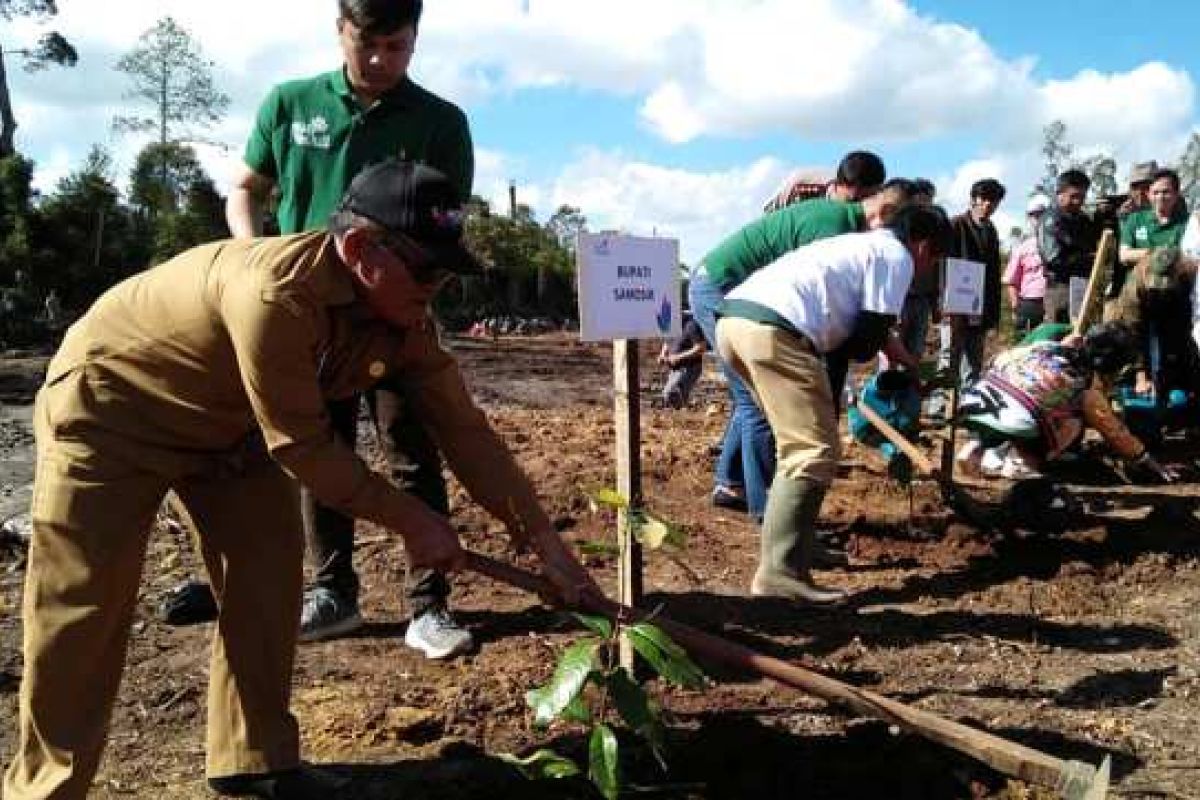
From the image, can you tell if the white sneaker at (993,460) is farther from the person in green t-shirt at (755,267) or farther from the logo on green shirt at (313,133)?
the logo on green shirt at (313,133)

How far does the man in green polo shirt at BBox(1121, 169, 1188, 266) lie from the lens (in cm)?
775

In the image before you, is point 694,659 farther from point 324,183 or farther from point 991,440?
point 991,440

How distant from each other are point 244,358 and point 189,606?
2.11 m

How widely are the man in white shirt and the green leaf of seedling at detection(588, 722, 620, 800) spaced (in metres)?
1.83

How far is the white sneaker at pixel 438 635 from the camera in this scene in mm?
3545

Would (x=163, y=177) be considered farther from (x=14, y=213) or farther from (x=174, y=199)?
(x=14, y=213)

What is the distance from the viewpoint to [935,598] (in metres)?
4.36

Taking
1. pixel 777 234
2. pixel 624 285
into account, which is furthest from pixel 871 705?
pixel 777 234

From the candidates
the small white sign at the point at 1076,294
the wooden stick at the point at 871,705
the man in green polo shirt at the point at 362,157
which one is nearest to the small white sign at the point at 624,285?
the man in green polo shirt at the point at 362,157

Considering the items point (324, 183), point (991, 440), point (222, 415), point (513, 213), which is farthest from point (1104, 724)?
point (513, 213)

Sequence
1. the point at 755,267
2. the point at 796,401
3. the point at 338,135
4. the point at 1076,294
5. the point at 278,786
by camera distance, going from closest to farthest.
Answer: the point at 278,786 → the point at 338,135 → the point at 796,401 → the point at 755,267 → the point at 1076,294

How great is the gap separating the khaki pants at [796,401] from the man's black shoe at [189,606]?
2109 millimetres

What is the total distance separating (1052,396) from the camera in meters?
5.77

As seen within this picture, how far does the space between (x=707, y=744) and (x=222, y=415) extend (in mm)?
1478
